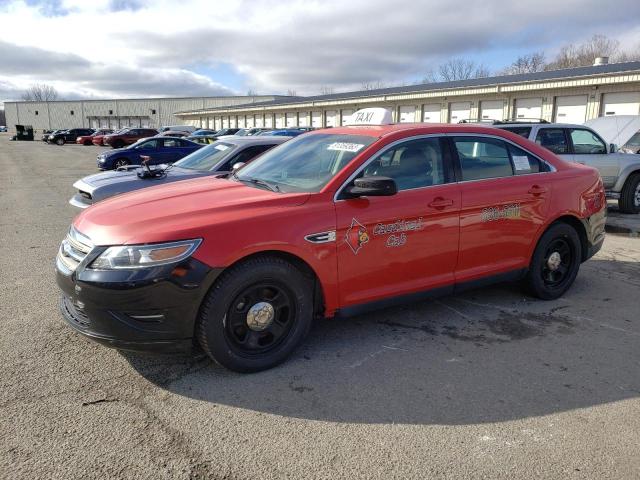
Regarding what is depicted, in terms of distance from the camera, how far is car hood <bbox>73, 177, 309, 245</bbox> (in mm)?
3244

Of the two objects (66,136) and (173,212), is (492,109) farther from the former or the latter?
(66,136)

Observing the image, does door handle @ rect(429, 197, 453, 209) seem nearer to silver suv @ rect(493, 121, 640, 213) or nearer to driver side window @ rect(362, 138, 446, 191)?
driver side window @ rect(362, 138, 446, 191)

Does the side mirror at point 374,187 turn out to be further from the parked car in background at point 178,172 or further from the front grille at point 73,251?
the parked car in background at point 178,172

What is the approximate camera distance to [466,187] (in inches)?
170

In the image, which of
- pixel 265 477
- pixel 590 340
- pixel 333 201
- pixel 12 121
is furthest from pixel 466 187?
pixel 12 121

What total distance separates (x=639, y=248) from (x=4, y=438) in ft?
26.1

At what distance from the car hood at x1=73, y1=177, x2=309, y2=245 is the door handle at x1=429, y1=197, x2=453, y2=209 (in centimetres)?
107

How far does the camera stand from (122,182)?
7742 millimetres

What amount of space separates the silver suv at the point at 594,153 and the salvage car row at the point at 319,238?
469 centimetres

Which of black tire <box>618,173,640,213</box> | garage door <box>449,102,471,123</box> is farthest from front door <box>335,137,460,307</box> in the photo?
garage door <box>449,102,471,123</box>

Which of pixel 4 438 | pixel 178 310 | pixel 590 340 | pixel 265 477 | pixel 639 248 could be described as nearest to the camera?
pixel 265 477

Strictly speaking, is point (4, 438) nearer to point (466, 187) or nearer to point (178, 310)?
point (178, 310)

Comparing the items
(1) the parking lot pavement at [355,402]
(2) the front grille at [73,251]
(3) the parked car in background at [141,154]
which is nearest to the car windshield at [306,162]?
(1) the parking lot pavement at [355,402]

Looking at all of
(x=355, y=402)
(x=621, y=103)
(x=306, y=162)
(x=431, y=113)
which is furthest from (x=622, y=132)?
(x=431, y=113)
